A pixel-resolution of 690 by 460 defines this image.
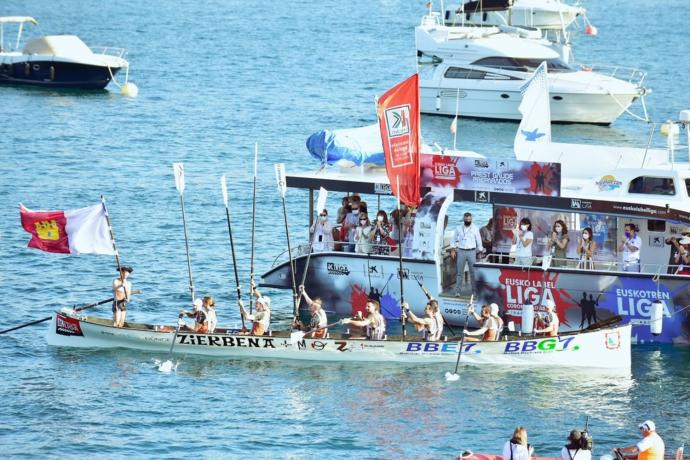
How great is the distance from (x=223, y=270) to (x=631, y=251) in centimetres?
1391

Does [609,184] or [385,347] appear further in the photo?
[609,184]

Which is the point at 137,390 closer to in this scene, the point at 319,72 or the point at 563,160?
the point at 563,160

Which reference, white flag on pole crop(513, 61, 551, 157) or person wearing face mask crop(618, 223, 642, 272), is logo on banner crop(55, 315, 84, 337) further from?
→ person wearing face mask crop(618, 223, 642, 272)

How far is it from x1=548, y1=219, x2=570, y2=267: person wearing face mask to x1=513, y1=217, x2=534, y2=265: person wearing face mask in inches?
22.5

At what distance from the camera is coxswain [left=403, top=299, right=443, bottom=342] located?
34219mm

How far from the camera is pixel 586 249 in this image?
36.6m

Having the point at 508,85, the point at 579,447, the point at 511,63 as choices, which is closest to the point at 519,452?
the point at 579,447

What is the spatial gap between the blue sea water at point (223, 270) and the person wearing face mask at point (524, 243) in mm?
3606

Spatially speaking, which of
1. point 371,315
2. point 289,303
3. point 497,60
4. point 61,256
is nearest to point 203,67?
point 497,60

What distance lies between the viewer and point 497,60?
67875mm

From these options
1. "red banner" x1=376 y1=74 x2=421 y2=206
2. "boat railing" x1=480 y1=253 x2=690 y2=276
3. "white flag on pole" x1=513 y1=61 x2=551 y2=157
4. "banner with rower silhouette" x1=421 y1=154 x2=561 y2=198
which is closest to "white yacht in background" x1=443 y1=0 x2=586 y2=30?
"white flag on pole" x1=513 y1=61 x2=551 y2=157

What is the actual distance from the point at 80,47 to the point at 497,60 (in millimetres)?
24113

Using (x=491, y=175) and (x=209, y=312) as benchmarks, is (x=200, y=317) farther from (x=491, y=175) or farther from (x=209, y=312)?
(x=491, y=175)

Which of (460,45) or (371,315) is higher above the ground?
(460,45)
